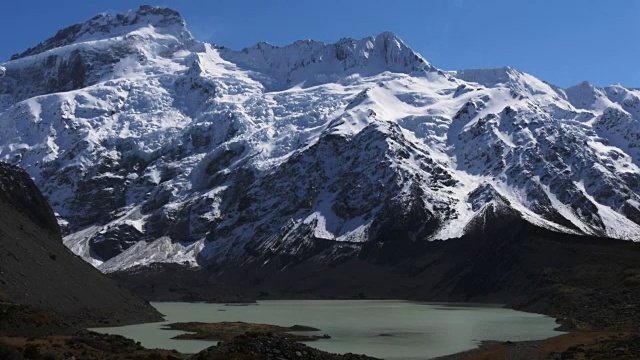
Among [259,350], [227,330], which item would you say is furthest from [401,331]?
[259,350]

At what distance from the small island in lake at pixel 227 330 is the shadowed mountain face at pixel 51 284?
449 inches

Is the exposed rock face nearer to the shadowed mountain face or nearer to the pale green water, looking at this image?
the pale green water

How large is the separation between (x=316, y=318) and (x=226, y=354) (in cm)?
10028

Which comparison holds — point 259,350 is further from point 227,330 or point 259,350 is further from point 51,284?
point 227,330

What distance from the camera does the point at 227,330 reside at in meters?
141

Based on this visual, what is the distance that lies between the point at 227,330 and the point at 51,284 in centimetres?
2963

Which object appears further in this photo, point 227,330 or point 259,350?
point 227,330

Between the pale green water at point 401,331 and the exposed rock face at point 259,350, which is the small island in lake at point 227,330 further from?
the exposed rock face at point 259,350

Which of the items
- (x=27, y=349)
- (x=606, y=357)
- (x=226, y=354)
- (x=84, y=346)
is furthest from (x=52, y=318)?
(x=606, y=357)

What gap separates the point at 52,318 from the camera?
104812mm

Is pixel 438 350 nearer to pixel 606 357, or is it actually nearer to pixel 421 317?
pixel 606 357

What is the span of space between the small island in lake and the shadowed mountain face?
11410 millimetres

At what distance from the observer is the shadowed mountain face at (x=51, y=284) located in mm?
118312

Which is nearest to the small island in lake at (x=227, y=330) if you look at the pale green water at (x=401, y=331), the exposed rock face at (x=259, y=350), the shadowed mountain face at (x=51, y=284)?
the pale green water at (x=401, y=331)
